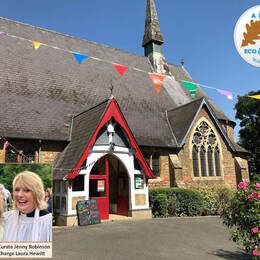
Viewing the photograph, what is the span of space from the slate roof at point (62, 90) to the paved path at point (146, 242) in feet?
18.0

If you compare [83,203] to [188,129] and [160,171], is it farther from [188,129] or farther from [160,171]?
[188,129]

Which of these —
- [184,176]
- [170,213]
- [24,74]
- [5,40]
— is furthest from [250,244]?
[5,40]

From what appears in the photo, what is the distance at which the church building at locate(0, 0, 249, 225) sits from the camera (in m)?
13.9

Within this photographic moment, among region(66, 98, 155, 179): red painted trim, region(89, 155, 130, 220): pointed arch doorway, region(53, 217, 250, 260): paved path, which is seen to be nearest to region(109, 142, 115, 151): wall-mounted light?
region(89, 155, 130, 220): pointed arch doorway

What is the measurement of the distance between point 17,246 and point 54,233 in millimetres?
7321

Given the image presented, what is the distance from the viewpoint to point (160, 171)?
18266mm

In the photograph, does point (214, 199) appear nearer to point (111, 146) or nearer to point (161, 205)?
point (161, 205)

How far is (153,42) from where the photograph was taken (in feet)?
93.0

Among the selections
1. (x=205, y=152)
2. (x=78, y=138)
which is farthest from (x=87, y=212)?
(x=205, y=152)

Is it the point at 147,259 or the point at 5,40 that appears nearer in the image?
the point at 147,259

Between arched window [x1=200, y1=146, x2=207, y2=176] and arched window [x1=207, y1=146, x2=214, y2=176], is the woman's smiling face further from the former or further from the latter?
arched window [x1=207, y1=146, x2=214, y2=176]

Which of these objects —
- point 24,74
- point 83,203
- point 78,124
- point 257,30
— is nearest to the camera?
point 257,30

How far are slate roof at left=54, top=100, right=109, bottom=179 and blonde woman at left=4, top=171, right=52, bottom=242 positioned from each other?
28.4ft

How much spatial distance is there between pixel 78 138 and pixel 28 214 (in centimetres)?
1055
